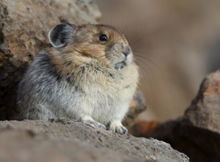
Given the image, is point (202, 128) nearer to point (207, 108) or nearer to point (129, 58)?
point (207, 108)

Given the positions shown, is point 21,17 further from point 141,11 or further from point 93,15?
point 141,11

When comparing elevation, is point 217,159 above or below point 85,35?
below

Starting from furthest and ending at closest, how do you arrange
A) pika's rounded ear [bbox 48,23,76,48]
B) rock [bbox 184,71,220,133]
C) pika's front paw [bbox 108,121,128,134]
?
rock [bbox 184,71,220,133], pika's rounded ear [bbox 48,23,76,48], pika's front paw [bbox 108,121,128,134]

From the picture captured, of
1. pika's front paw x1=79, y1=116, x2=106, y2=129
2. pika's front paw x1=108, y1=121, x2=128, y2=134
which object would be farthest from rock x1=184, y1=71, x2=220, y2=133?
pika's front paw x1=79, y1=116, x2=106, y2=129

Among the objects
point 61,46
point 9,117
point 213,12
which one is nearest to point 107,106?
point 61,46

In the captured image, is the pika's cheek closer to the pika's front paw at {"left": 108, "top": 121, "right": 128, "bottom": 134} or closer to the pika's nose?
the pika's nose

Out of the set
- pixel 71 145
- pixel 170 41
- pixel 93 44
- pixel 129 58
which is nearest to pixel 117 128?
pixel 129 58

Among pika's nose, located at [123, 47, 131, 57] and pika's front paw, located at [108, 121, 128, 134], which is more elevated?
pika's nose, located at [123, 47, 131, 57]

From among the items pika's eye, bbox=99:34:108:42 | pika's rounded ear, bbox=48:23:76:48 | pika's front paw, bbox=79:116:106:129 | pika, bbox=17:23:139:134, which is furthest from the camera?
pika's rounded ear, bbox=48:23:76:48
